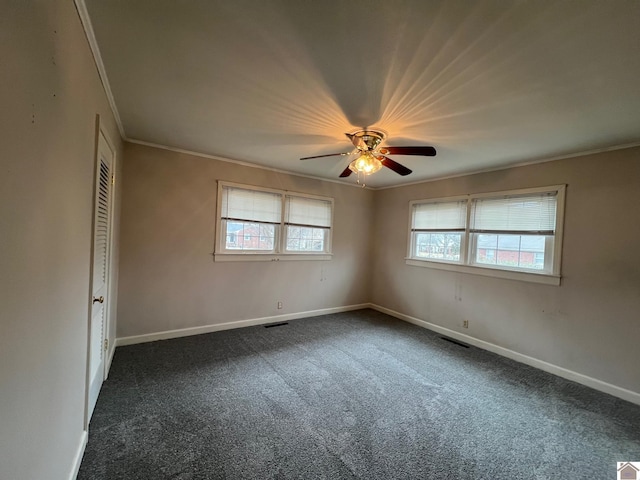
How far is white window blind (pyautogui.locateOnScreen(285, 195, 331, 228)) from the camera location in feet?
15.2

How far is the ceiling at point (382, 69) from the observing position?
4.42 feet

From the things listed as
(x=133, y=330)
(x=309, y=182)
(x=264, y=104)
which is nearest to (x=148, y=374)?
(x=133, y=330)

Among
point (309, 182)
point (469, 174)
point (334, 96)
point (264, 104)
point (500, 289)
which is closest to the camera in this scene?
point (334, 96)

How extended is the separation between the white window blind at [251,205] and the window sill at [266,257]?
20.6 inches

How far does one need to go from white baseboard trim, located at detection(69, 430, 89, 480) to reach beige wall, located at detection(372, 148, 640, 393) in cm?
424

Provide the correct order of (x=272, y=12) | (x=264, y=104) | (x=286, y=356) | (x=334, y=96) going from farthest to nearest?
(x=286, y=356), (x=264, y=104), (x=334, y=96), (x=272, y=12)

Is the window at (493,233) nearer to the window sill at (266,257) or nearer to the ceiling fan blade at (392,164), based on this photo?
the window sill at (266,257)

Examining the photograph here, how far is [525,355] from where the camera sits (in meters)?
3.46

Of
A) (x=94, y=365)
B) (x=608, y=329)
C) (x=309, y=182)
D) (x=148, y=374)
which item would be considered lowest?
(x=148, y=374)

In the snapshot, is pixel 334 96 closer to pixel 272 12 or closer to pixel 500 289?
pixel 272 12

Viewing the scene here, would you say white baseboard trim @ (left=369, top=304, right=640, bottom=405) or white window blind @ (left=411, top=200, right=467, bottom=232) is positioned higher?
white window blind @ (left=411, top=200, right=467, bottom=232)

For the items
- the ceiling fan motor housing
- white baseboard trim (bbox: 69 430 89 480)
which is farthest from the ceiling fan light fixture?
white baseboard trim (bbox: 69 430 89 480)

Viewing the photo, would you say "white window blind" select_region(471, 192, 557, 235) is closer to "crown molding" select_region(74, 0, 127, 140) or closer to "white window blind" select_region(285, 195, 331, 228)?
"white window blind" select_region(285, 195, 331, 228)

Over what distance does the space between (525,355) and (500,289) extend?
0.82 m
